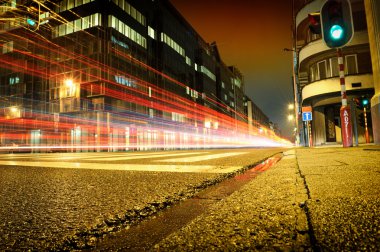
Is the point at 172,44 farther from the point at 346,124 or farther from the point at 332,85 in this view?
the point at 346,124

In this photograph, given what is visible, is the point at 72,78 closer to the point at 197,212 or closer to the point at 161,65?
the point at 161,65

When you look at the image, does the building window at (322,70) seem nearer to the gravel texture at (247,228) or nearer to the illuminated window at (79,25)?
the gravel texture at (247,228)

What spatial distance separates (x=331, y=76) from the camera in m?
18.9

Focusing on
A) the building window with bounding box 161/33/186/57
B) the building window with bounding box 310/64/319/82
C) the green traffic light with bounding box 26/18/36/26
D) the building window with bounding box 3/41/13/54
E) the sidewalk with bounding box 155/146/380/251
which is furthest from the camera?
the building window with bounding box 161/33/186/57

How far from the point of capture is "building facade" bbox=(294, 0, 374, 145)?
17.4m

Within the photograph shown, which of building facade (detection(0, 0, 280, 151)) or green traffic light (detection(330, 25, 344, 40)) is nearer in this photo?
green traffic light (detection(330, 25, 344, 40))

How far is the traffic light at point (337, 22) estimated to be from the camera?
5555 mm

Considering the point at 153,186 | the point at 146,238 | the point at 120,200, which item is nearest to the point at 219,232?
the point at 146,238

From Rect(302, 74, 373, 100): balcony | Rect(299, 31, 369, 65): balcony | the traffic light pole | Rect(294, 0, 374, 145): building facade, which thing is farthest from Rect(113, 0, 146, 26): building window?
the traffic light pole

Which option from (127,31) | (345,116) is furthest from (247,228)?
(127,31)

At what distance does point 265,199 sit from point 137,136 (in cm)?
3091

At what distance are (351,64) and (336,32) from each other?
51.8 ft

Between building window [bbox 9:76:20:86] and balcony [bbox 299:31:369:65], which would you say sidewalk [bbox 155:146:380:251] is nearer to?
balcony [bbox 299:31:369:65]

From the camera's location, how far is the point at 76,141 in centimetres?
2944
